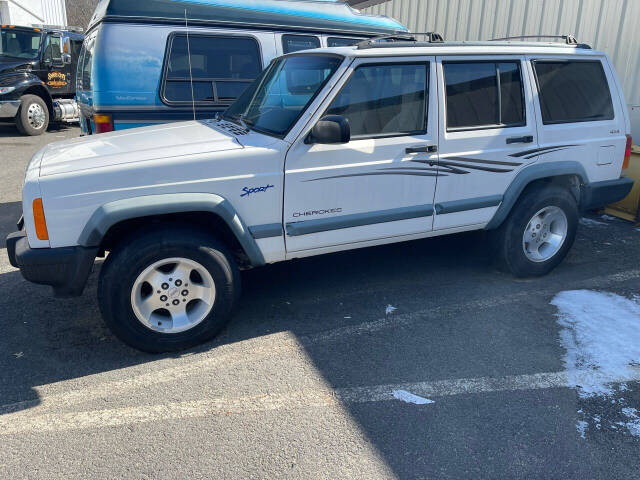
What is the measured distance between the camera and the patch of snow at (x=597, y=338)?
3.29 m

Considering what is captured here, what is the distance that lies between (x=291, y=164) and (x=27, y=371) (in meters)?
2.06

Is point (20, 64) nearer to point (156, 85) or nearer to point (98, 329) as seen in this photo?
point (156, 85)

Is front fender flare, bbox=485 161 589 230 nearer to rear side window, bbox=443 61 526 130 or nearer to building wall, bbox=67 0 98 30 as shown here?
rear side window, bbox=443 61 526 130

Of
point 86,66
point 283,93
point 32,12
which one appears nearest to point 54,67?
point 86,66

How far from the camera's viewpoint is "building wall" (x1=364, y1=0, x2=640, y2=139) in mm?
6816

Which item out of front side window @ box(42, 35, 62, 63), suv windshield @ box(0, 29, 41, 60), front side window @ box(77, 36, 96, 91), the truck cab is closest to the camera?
front side window @ box(77, 36, 96, 91)

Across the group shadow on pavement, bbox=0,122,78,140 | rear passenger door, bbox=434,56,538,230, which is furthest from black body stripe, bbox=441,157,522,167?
shadow on pavement, bbox=0,122,78,140

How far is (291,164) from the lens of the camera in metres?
3.57

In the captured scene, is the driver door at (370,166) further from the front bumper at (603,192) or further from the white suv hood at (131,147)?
the front bumper at (603,192)

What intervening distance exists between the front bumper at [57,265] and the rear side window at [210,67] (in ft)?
9.15

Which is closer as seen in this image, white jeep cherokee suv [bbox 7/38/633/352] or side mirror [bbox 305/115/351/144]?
white jeep cherokee suv [bbox 7/38/633/352]

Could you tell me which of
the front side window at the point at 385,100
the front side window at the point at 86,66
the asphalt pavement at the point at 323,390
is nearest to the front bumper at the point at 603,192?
the asphalt pavement at the point at 323,390

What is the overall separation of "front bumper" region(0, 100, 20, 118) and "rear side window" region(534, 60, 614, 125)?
11526 millimetres

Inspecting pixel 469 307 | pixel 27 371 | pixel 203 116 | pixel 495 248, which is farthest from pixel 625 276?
pixel 27 371
